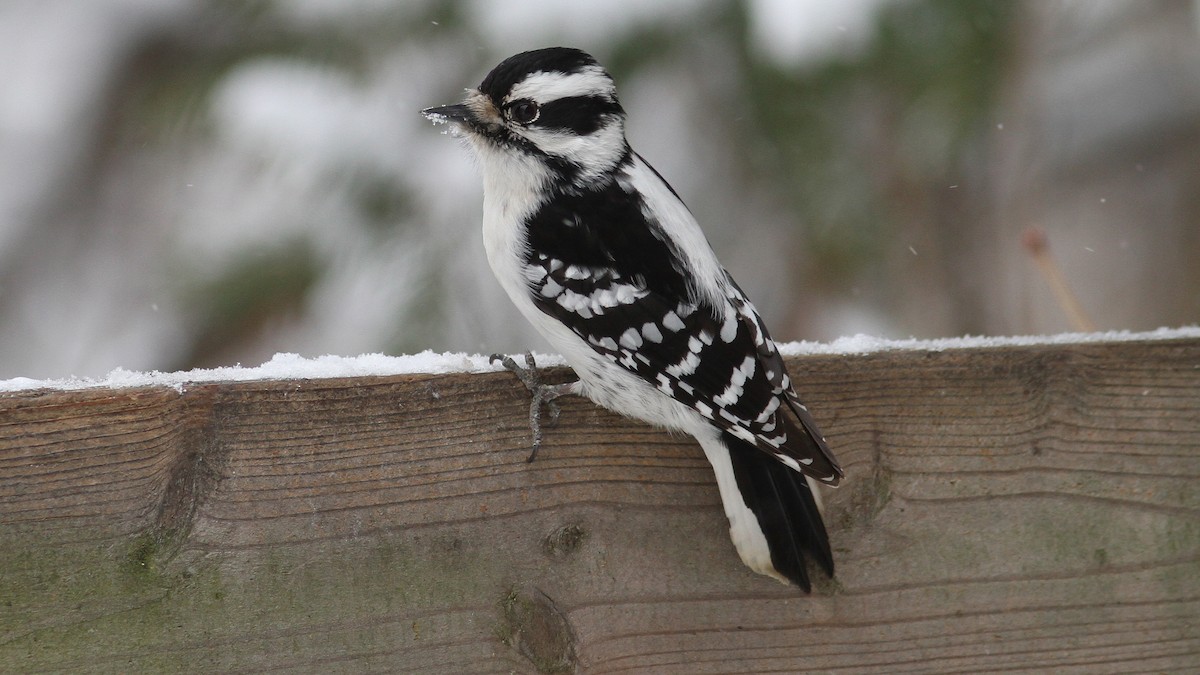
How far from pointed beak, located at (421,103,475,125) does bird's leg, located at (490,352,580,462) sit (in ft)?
2.16

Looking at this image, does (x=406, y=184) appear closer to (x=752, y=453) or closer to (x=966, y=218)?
(x=752, y=453)

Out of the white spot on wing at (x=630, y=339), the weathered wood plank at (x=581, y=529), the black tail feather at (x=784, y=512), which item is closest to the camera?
the weathered wood plank at (x=581, y=529)

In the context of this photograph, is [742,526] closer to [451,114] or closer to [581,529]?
[581,529]

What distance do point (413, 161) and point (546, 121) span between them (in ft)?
2.59

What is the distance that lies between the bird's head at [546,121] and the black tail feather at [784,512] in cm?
87

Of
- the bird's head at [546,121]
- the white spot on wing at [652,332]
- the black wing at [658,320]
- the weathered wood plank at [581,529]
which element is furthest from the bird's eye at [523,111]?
the weathered wood plank at [581,529]

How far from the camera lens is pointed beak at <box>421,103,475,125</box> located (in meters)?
2.49

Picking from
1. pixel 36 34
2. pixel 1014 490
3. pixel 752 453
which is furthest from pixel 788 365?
pixel 36 34

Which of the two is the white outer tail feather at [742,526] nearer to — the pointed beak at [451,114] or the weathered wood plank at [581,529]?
the weathered wood plank at [581,529]

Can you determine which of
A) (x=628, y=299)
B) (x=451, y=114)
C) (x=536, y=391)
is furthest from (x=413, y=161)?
(x=536, y=391)

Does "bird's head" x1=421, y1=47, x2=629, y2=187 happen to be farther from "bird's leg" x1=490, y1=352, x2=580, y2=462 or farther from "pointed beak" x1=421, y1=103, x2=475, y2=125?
"bird's leg" x1=490, y1=352, x2=580, y2=462

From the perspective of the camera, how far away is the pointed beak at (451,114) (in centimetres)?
249

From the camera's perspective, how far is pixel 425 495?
1971mm

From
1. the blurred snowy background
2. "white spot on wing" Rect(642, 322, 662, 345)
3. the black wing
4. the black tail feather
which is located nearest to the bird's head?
the black wing
